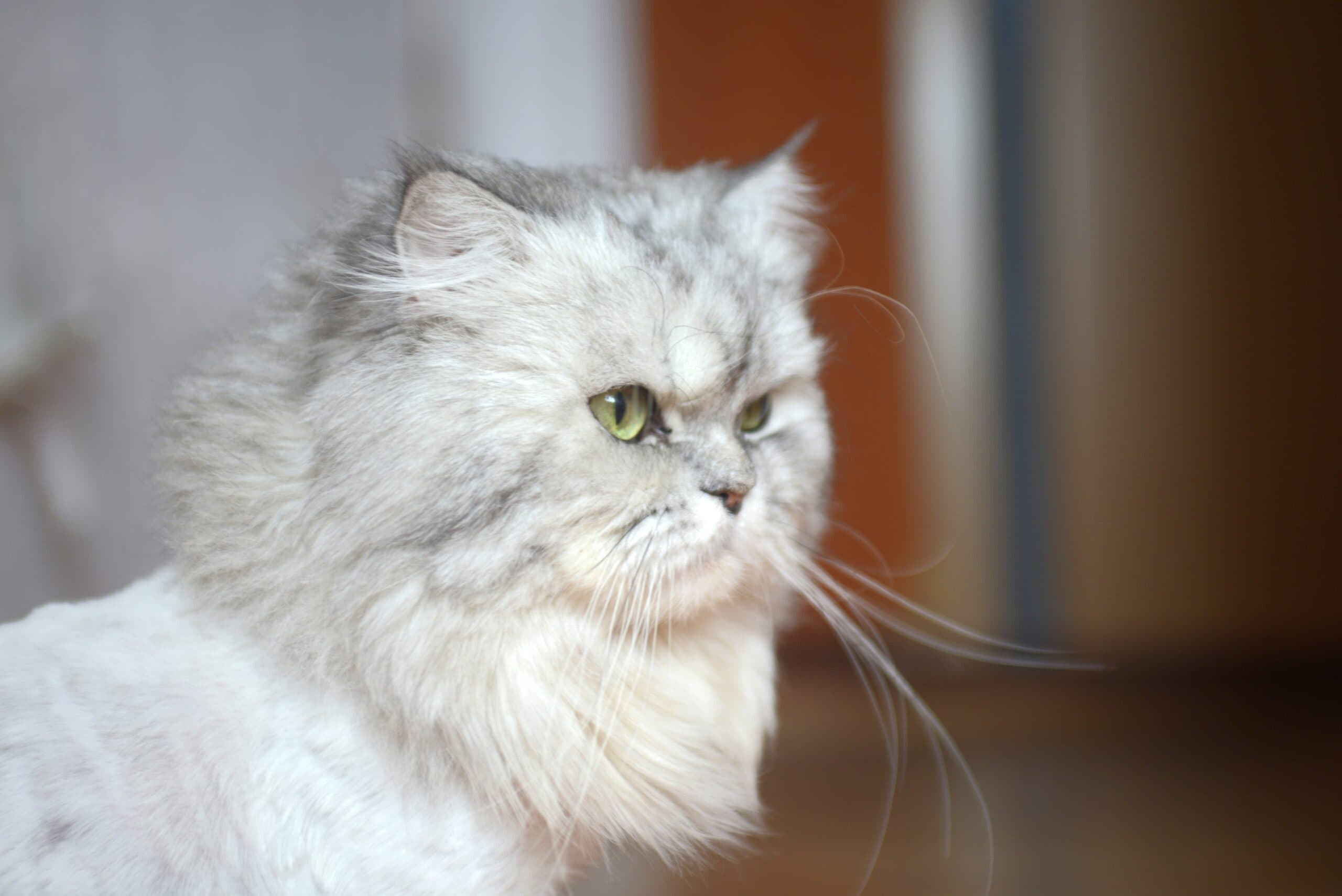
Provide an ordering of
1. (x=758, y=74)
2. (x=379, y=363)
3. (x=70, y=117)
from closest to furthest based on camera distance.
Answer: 1. (x=379, y=363)
2. (x=70, y=117)
3. (x=758, y=74)

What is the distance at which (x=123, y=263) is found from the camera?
0.98 metres

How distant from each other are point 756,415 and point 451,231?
35cm

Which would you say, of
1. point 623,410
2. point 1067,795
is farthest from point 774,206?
point 1067,795

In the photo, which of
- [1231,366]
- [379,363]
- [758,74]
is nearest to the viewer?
[379,363]

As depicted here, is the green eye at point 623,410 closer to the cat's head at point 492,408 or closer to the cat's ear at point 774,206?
the cat's head at point 492,408

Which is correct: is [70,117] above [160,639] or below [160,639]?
above

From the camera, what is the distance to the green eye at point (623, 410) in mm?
801

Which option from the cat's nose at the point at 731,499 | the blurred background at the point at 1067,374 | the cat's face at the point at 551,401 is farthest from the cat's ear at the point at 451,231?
the blurred background at the point at 1067,374

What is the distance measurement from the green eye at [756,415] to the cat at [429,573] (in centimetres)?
8

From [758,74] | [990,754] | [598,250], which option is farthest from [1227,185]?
[598,250]

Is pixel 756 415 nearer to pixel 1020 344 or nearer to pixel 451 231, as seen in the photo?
pixel 451 231

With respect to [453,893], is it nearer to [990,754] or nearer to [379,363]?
[379,363]

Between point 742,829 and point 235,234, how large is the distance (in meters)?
0.84

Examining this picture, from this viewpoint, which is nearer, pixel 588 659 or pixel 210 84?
pixel 588 659
